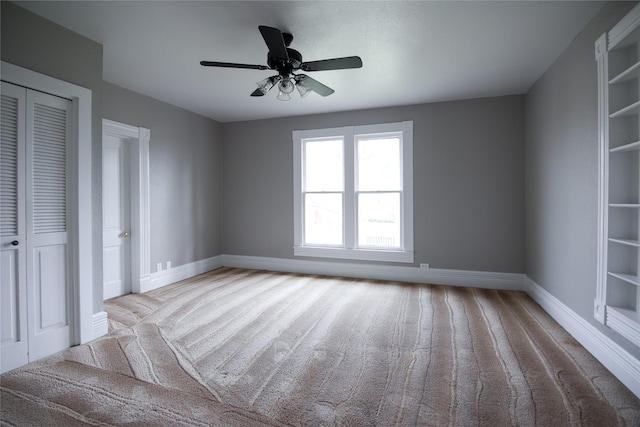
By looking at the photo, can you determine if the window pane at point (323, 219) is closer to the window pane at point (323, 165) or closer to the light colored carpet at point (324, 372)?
the window pane at point (323, 165)

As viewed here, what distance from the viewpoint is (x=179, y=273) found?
4816 mm

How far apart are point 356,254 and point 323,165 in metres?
1.57

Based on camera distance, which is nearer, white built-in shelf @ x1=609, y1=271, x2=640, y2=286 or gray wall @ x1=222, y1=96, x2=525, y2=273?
white built-in shelf @ x1=609, y1=271, x2=640, y2=286

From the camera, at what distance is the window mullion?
4.94m

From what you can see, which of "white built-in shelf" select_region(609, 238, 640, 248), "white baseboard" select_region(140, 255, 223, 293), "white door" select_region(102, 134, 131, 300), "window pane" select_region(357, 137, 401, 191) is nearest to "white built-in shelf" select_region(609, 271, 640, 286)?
"white built-in shelf" select_region(609, 238, 640, 248)

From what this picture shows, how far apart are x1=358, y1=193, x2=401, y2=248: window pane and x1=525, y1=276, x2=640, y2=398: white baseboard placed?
80.2 inches

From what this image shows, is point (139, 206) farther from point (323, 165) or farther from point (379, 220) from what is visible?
point (379, 220)

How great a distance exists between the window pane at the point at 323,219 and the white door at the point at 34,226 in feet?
10.8

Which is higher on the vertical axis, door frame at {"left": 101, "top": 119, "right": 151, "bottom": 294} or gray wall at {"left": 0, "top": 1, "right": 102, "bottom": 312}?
gray wall at {"left": 0, "top": 1, "right": 102, "bottom": 312}

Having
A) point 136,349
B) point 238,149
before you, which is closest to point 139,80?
point 238,149

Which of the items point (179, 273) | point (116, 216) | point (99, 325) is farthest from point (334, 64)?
point (179, 273)

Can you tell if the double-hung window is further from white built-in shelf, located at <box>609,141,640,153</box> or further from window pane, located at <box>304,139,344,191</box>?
white built-in shelf, located at <box>609,141,640,153</box>

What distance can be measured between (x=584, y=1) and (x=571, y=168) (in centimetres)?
134

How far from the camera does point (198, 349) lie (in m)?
2.58
